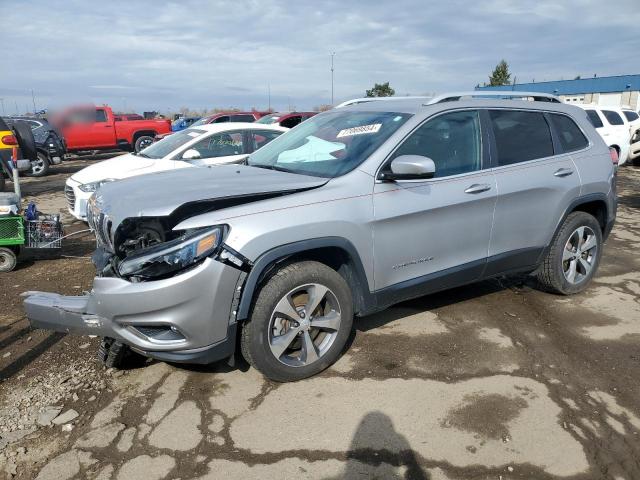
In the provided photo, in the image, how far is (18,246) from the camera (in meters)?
5.89

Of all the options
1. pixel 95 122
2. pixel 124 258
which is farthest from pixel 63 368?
pixel 95 122

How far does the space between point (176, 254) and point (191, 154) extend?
5206 millimetres

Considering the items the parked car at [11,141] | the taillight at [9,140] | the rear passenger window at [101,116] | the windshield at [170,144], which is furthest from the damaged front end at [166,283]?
the rear passenger window at [101,116]

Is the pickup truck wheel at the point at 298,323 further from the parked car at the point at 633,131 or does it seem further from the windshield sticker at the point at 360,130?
the parked car at the point at 633,131

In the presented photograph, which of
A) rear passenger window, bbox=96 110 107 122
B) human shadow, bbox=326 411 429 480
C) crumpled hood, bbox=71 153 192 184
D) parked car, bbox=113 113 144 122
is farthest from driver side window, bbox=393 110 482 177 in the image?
parked car, bbox=113 113 144 122

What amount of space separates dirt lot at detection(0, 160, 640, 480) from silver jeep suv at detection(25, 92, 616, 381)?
1.10 feet

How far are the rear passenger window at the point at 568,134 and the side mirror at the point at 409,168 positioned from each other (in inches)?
75.3

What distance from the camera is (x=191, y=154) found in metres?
7.70

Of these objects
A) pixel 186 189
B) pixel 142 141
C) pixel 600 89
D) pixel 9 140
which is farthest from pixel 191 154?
pixel 600 89

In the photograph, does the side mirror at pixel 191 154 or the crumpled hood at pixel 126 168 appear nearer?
the crumpled hood at pixel 126 168

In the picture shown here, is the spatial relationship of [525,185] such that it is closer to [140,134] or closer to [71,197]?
[71,197]

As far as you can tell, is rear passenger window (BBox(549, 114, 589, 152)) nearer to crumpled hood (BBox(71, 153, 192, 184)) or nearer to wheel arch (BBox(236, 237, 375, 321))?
wheel arch (BBox(236, 237, 375, 321))

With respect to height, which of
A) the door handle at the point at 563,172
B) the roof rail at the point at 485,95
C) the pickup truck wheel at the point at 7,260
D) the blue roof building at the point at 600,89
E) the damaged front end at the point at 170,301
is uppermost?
the blue roof building at the point at 600,89

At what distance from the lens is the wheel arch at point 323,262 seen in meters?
2.94
